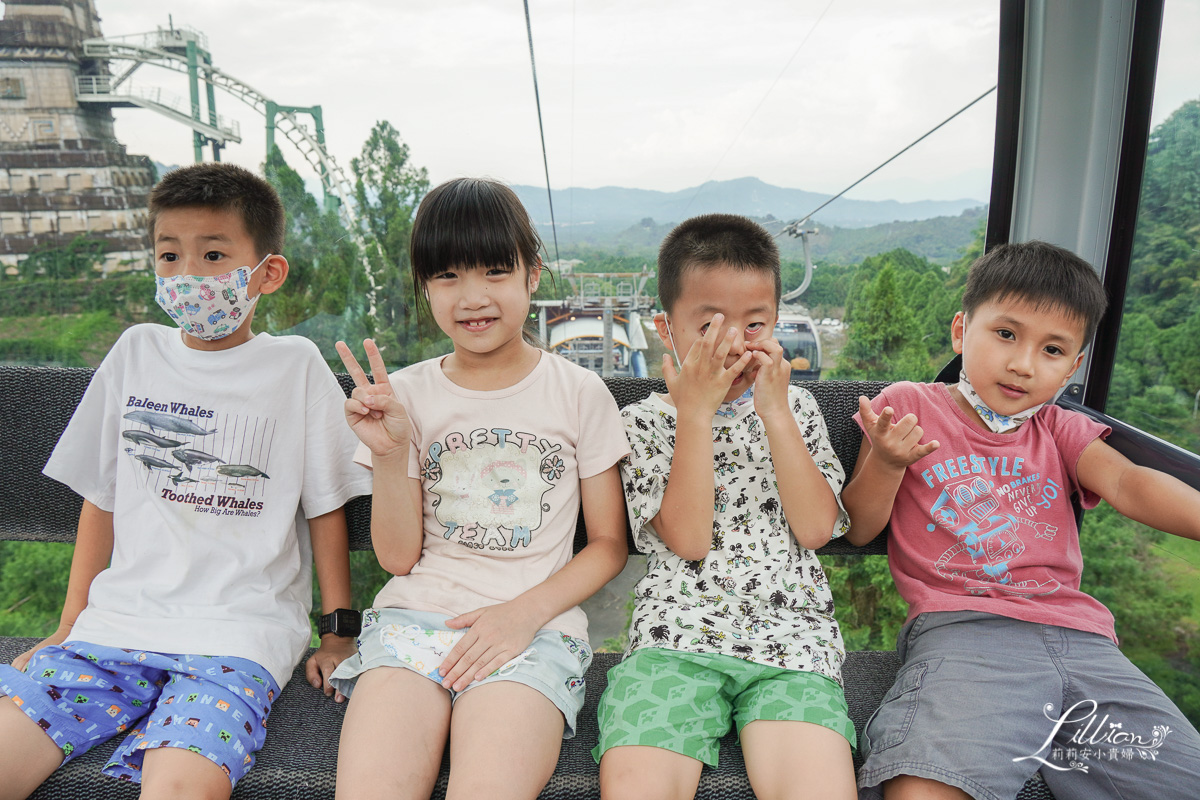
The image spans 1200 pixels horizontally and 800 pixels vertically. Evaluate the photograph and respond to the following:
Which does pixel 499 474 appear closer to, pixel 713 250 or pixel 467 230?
pixel 467 230

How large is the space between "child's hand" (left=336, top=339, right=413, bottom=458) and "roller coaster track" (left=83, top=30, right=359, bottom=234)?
0.94 metres

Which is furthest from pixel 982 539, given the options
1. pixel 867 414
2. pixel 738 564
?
pixel 738 564

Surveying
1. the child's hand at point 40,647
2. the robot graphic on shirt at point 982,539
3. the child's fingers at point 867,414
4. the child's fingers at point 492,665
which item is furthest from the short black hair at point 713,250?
the child's hand at point 40,647

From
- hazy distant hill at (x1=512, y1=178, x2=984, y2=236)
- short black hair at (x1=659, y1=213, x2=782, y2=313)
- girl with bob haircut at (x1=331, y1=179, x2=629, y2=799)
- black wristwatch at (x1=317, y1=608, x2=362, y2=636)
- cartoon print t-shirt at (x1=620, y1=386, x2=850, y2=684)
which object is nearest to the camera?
girl with bob haircut at (x1=331, y1=179, x2=629, y2=799)

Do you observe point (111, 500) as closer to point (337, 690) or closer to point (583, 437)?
point (337, 690)

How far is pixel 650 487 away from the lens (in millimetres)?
1450

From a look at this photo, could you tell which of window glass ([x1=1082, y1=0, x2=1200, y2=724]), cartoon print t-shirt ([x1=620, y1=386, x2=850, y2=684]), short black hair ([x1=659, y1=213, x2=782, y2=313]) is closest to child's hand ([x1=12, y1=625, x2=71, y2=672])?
cartoon print t-shirt ([x1=620, y1=386, x2=850, y2=684])

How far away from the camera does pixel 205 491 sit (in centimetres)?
148

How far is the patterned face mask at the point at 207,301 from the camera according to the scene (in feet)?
4.73

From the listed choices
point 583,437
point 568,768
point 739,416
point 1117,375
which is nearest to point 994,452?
point 739,416

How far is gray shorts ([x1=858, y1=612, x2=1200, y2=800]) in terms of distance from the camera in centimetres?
112

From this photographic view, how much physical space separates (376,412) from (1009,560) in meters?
1.27

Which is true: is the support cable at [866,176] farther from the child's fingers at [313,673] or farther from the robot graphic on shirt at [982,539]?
the child's fingers at [313,673]

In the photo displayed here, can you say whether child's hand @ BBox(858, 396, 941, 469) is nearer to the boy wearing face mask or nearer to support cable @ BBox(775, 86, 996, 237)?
support cable @ BBox(775, 86, 996, 237)
